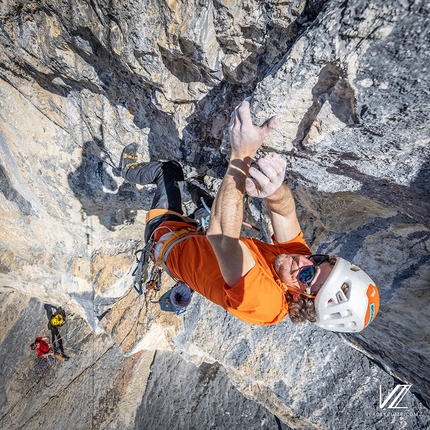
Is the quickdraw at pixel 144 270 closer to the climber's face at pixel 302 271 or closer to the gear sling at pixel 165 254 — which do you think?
the gear sling at pixel 165 254

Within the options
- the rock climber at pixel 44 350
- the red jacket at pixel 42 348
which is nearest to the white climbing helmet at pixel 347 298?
Result: the rock climber at pixel 44 350

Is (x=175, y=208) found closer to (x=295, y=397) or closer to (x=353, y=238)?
(x=353, y=238)

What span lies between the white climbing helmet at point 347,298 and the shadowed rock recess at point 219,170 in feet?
1.31

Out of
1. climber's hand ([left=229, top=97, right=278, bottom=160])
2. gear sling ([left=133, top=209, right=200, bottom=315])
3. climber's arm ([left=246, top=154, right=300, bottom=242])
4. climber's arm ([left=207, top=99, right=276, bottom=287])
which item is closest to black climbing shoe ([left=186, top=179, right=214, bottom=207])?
gear sling ([left=133, top=209, right=200, bottom=315])

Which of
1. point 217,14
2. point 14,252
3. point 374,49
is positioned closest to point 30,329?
point 14,252

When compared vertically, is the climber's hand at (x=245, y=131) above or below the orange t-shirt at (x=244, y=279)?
above

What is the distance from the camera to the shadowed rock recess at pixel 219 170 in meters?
1.39

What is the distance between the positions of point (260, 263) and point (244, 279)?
0.39 meters

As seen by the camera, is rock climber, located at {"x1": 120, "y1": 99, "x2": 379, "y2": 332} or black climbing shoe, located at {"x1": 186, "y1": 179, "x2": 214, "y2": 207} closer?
rock climber, located at {"x1": 120, "y1": 99, "x2": 379, "y2": 332}

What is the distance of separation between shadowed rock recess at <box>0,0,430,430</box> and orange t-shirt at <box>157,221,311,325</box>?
59cm

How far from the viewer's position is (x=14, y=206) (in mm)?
4465

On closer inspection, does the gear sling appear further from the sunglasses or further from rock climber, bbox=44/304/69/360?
rock climber, bbox=44/304/69/360

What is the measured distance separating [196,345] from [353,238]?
2.73 m

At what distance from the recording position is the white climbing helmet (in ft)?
6.51
